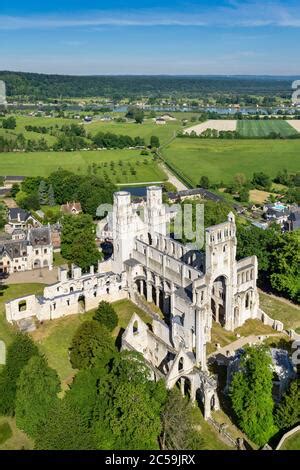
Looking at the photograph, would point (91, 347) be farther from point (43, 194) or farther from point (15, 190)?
point (15, 190)

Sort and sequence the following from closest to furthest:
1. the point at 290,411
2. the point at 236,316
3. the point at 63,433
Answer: the point at 63,433 < the point at 290,411 < the point at 236,316

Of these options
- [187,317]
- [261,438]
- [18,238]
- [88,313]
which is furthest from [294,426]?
[18,238]

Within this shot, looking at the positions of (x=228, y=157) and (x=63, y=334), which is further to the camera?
(x=228, y=157)

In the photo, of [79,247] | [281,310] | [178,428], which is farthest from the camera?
[79,247]

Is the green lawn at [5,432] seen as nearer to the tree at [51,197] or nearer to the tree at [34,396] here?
the tree at [34,396]

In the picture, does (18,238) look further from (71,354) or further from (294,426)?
(294,426)

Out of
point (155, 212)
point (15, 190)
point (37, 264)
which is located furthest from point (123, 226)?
point (15, 190)

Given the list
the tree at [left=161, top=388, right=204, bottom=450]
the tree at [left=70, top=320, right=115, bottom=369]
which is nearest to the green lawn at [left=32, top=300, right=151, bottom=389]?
the tree at [left=70, top=320, right=115, bottom=369]
